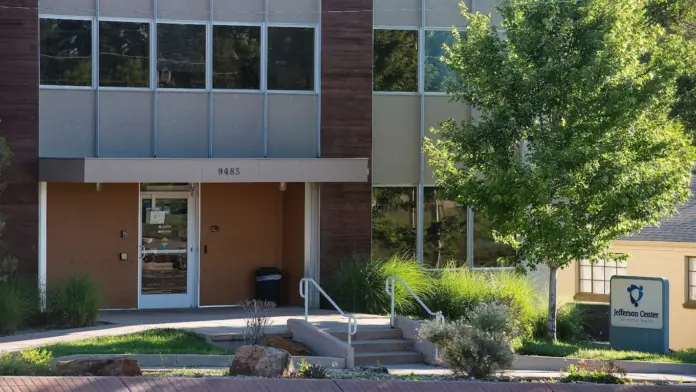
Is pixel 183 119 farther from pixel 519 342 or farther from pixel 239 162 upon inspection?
pixel 519 342

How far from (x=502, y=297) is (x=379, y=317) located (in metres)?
2.58

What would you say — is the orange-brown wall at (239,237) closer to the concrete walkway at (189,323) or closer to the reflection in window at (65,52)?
the concrete walkway at (189,323)

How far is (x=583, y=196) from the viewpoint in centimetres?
1884

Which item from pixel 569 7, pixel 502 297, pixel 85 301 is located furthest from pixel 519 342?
pixel 85 301

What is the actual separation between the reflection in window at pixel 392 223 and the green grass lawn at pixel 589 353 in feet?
15.4

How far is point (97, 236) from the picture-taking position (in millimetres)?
21719

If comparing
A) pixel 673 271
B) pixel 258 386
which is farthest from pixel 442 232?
pixel 258 386

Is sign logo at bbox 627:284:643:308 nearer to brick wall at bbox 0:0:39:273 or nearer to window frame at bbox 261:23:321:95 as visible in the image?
window frame at bbox 261:23:321:95

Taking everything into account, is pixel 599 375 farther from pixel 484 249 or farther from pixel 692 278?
pixel 692 278

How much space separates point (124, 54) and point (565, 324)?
10566mm

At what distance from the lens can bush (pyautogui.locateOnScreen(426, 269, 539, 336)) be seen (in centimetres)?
2073

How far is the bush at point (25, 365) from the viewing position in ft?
39.5

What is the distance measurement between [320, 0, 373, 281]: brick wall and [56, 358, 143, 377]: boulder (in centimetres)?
985

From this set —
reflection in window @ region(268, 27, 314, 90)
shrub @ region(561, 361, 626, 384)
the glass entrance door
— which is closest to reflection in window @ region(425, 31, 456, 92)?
reflection in window @ region(268, 27, 314, 90)
